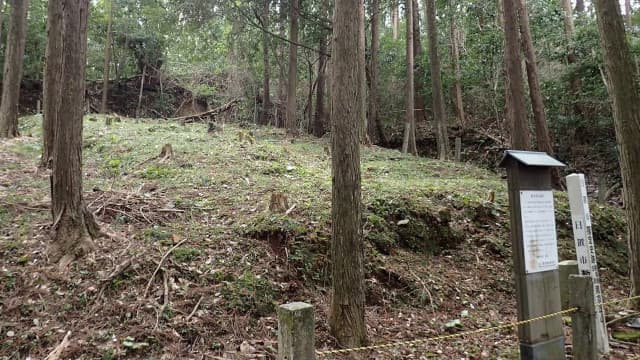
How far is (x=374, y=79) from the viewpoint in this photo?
18891 millimetres

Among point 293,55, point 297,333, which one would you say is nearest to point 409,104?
point 293,55

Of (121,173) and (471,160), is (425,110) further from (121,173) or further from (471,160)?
(121,173)

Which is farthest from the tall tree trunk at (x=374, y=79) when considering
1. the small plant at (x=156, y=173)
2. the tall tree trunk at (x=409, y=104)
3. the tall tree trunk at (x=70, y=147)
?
the tall tree trunk at (x=70, y=147)

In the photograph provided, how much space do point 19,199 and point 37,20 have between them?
2146 cm

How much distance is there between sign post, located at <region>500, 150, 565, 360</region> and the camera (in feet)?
13.1

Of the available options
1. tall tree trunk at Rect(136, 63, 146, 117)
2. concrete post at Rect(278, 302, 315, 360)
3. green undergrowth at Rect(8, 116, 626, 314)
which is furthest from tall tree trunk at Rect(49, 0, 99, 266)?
tall tree trunk at Rect(136, 63, 146, 117)

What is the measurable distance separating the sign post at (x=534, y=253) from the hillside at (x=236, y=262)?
1.26 m

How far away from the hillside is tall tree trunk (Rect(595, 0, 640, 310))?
1.78 m

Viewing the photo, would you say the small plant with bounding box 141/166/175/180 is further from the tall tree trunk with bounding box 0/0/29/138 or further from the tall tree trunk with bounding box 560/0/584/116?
the tall tree trunk with bounding box 560/0/584/116

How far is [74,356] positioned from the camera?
4.37 meters

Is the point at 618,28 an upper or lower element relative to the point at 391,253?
upper

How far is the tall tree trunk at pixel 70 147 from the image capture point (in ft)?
19.0

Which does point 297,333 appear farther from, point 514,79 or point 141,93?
point 141,93

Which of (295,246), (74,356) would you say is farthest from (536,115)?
(74,356)
